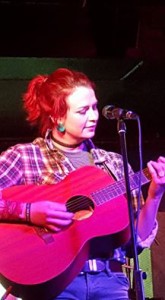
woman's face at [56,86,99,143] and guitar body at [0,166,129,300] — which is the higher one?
woman's face at [56,86,99,143]

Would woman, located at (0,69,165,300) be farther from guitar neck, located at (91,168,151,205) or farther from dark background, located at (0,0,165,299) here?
dark background, located at (0,0,165,299)

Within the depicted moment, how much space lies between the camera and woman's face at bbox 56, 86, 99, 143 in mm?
2904

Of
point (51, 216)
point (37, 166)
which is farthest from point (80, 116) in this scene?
point (51, 216)

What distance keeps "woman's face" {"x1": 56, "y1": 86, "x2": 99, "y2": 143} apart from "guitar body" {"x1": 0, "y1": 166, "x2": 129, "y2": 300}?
263 millimetres

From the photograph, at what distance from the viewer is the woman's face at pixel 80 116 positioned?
2.90 meters

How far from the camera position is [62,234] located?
8.27 feet

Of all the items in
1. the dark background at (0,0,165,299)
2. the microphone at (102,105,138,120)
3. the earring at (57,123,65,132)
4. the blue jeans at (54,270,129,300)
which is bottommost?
the blue jeans at (54,270,129,300)

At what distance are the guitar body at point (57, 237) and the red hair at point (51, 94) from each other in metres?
0.49

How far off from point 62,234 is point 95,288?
1.02 ft

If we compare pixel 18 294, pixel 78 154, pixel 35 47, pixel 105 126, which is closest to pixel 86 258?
pixel 18 294

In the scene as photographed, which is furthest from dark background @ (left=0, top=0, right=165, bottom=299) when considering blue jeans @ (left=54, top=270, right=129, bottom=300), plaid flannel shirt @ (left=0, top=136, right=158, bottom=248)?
blue jeans @ (left=54, top=270, right=129, bottom=300)

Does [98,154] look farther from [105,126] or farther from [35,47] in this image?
[105,126]

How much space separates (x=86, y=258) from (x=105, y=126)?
11.5ft

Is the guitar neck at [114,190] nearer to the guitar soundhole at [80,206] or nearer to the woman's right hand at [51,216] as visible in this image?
the guitar soundhole at [80,206]
